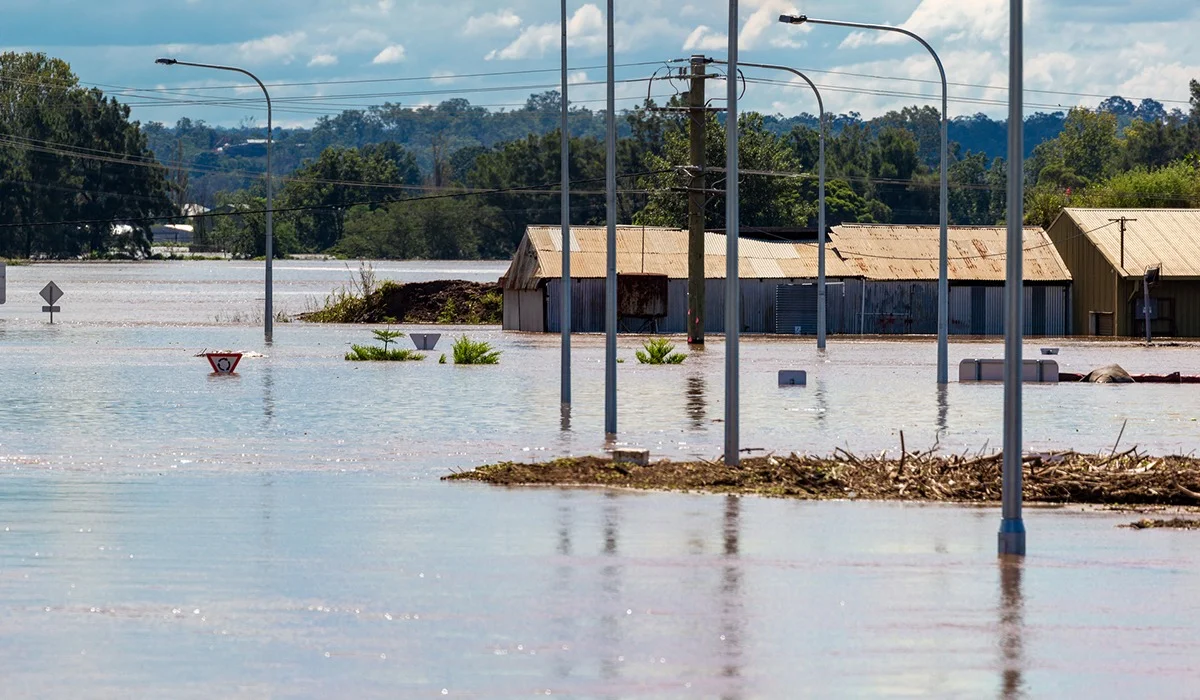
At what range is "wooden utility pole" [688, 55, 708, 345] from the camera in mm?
62875

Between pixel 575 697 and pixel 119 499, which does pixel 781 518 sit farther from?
pixel 575 697

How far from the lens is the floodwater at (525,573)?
33.6 ft


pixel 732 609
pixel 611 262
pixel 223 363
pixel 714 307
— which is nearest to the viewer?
pixel 732 609

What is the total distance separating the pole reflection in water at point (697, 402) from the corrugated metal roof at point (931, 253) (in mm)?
36208

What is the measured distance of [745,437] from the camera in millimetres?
26875

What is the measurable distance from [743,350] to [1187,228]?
28310mm

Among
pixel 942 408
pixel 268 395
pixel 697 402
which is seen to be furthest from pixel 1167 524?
pixel 268 395

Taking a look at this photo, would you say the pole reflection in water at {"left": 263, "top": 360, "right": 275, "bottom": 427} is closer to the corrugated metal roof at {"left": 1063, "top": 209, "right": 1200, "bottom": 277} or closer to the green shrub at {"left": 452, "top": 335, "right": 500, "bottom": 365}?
the green shrub at {"left": 452, "top": 335, "right": 500, "bottom": 365}

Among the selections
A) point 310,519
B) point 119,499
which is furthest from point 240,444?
point 310,519

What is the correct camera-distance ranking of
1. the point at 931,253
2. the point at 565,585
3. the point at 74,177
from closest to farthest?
1. the point at 565,585
2. the point at 931,253
3. the point at 74,177

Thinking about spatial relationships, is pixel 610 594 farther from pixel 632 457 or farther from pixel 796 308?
pixel 796 308

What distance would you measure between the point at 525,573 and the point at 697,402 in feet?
70.2

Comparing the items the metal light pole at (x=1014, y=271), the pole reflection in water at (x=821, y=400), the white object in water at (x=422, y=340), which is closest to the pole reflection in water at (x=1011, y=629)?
the metal light pole at (x=1014, y=271)

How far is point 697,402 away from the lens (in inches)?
1379
